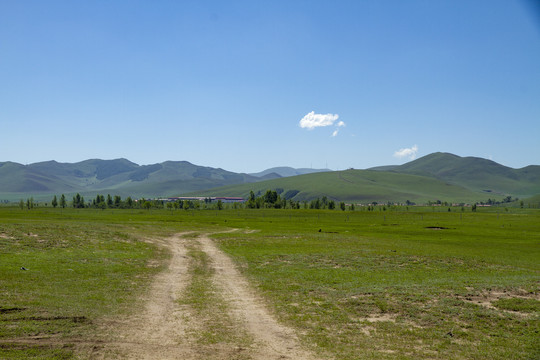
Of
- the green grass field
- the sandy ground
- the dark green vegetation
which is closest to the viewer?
the sandy ground

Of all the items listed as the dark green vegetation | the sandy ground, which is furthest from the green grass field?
the sandy ground

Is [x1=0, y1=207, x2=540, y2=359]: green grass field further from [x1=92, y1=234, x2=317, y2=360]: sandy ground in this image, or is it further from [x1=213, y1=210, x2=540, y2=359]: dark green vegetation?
[x1=92, y1=234, x2=317, y2=360]: sandy ground

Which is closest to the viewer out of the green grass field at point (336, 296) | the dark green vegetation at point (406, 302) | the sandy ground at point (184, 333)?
the sandy ground at point (184, 333)

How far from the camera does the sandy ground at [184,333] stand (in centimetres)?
1460

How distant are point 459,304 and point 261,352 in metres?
13.2

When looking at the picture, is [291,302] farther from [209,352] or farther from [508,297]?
[508,297]

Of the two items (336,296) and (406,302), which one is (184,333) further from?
(406,302)

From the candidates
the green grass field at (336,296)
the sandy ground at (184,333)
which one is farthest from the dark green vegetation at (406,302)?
the sandy ground at (184,333)

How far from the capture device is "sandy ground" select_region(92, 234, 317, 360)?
14.6 metres

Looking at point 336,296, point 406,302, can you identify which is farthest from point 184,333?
point 406,302

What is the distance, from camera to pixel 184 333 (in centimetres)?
1692

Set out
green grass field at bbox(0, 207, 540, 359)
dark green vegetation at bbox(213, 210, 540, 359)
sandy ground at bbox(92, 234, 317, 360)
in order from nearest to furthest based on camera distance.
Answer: sandy ground at bbox(92, 234, 317, 360)
green grass field at bbox(0, 207, 540, 359)
dark green vegetation at bbox(213, 210, 540, 359)

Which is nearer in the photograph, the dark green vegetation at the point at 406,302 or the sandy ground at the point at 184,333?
the sandy ground at the point at 184,333

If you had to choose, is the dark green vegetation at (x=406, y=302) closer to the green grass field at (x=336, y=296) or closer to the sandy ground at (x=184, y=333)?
the green grass field at (x=336, y=296)
